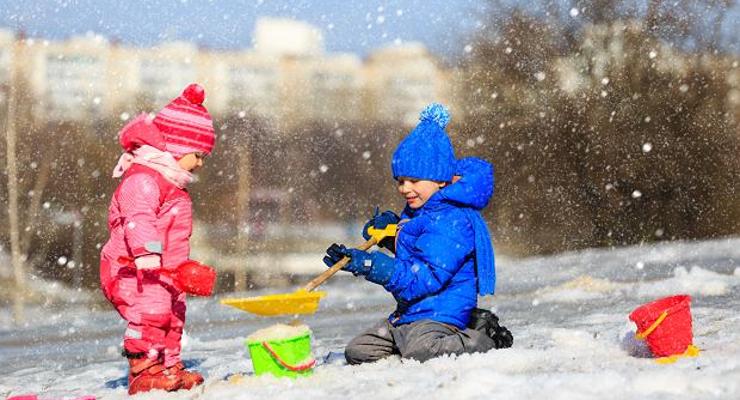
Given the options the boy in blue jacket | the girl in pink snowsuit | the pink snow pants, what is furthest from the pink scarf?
the boy in blue jacket

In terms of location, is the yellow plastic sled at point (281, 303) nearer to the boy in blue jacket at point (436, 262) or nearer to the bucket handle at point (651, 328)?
the boy in blue jacket at point (436, 262)

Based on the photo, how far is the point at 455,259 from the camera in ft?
13.0

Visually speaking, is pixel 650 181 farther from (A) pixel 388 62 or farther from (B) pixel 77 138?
(B) pixel 77 138

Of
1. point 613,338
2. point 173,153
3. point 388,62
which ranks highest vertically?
point 388,62

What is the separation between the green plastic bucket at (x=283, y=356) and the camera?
3449mm

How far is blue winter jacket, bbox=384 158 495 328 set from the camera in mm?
3938

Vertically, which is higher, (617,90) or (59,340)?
(617,90)

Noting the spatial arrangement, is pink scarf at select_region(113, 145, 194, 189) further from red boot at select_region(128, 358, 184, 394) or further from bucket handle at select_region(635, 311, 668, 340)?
bucket handle at select_region(635, 311, 668, 340)

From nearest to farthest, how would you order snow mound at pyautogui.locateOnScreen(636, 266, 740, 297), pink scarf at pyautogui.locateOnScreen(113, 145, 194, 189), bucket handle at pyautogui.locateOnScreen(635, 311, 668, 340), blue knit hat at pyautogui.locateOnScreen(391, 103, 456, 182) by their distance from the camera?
1. bucket handle at pyautogui.locateOnScreen(635, 311, 668, 340)
2. pink scarf at pyautogui.locateOnScreen(113, 145, 194, 189)
3. blue knit hat at pyautogui.locateOnScreen(391, 103, 456, 182)
4. snow mound at pyautogui.locateOnScreen(636, 266, 740, 297)

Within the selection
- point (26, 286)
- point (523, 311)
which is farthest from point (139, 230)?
point (26, 286)

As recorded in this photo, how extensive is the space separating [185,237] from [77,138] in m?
27.9

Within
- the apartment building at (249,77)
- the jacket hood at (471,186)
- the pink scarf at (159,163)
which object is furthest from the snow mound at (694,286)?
the apartment building at (249,77)

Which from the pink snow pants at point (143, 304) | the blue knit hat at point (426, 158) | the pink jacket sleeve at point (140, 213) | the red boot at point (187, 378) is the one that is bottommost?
the red boot at point (187, 378)

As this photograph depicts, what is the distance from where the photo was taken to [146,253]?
11.8ft
